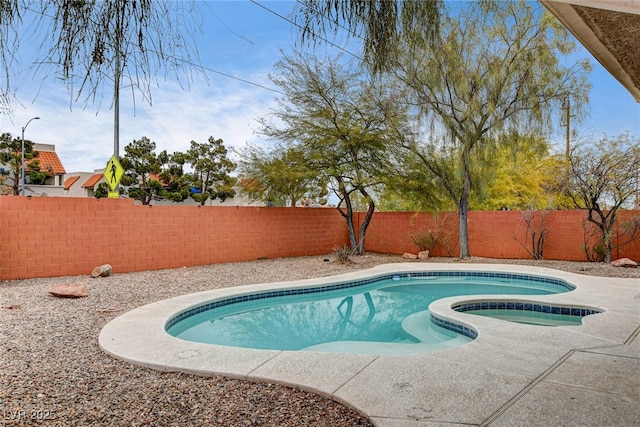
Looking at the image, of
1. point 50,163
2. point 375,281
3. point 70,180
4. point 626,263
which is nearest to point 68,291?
point 375,281

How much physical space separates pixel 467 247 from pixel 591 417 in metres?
10.5

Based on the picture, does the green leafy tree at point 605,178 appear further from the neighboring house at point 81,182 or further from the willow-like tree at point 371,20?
the neighboring house at point 81,182

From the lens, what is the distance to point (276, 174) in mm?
11797

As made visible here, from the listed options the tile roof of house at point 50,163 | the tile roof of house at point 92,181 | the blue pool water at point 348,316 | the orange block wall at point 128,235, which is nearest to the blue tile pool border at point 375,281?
the blue pool water at point 348,316

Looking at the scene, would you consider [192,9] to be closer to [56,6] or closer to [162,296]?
[56,6]

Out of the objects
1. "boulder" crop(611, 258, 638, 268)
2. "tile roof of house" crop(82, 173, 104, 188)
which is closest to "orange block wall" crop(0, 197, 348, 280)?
"boulder" crop(611, 258, 638, 268)

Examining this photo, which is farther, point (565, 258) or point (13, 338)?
point (565, 258)

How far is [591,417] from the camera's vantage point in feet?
8.28

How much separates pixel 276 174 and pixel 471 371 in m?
9.10

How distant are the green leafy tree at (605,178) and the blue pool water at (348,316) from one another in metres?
3.16

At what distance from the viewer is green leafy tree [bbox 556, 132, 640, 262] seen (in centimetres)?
1003

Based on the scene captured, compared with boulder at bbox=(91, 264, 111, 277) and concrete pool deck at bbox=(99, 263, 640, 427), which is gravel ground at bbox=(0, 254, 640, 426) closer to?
concrete pool deck at bbox=(99, 263, 640, 427)

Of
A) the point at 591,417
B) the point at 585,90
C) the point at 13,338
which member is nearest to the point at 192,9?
the point at 591,417

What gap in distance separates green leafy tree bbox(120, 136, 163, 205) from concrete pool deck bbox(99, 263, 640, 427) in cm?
2220
